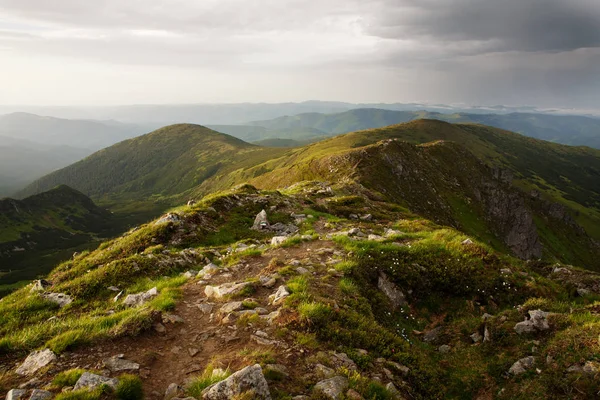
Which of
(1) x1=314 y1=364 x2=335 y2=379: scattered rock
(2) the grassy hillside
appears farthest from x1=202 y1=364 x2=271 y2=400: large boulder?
(1) x1=314 y1=364 x2=335 y2=379: scattered rock

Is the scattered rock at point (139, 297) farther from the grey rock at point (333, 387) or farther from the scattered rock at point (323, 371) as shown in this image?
the grey rock at point (333, 387)

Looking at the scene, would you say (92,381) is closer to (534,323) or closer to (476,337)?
(476,337)

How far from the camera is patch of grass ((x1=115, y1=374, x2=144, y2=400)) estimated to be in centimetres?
572

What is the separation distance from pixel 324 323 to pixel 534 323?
640 centimetres

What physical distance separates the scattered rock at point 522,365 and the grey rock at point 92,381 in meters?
9.49

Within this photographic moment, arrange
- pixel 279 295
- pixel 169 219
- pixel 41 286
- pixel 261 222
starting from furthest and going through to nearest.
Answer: pixel 261 222, pixel 169 219, pixel 41 286, pixel 279 295

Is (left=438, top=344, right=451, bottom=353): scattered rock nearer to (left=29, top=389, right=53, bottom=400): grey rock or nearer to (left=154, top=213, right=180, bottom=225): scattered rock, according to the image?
(left=29, top=389, right=53, bottom=400): grey rock

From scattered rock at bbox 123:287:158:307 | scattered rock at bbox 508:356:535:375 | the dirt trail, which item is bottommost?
scattered rock at bbox 508:356:535:375

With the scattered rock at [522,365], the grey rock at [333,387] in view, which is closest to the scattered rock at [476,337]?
the scattered rock at [522,365]

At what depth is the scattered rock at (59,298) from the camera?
34.8 ft

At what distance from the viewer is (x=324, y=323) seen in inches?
323

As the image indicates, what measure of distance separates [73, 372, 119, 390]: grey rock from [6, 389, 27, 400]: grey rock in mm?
932

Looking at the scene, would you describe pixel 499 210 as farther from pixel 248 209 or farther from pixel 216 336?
pixel 216 336

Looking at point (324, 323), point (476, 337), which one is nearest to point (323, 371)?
point (324, 323)
